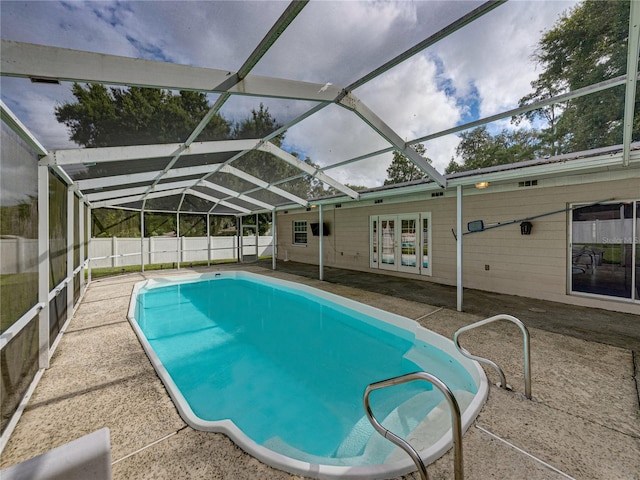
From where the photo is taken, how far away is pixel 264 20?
2.30 meters

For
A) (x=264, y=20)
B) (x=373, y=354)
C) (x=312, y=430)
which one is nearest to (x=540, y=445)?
(x=312, y=430)

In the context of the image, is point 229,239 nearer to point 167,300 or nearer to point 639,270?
point 167,300

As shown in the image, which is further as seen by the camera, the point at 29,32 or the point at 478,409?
the point at 478,409

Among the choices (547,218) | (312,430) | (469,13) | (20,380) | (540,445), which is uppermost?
(469,13)

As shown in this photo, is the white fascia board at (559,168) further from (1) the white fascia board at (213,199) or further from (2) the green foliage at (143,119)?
(1) the white fascia board at (213,199)

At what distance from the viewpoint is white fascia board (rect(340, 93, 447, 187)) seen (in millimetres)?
3824

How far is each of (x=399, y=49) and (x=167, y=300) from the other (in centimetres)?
842

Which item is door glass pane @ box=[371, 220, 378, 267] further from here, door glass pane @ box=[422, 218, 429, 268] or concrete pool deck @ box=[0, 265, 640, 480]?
concrete pool deck @ box=[0, 265, 640, 480]

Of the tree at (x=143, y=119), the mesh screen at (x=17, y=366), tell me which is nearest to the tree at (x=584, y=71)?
the tree at (x=143, y=119)

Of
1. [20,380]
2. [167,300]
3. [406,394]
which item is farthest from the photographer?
[167,300]

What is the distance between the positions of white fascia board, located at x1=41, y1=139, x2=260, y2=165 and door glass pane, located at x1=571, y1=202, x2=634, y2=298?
22.8ft

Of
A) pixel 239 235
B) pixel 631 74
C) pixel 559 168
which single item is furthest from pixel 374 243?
pixel 239 235

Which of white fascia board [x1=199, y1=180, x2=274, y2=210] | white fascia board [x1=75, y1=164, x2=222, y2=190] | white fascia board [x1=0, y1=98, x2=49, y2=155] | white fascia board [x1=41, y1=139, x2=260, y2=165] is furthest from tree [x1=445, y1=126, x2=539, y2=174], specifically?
white fascia board [x1=199, y1=180, x2=274, y2=210]

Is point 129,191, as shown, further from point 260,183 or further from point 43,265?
point 43,265
